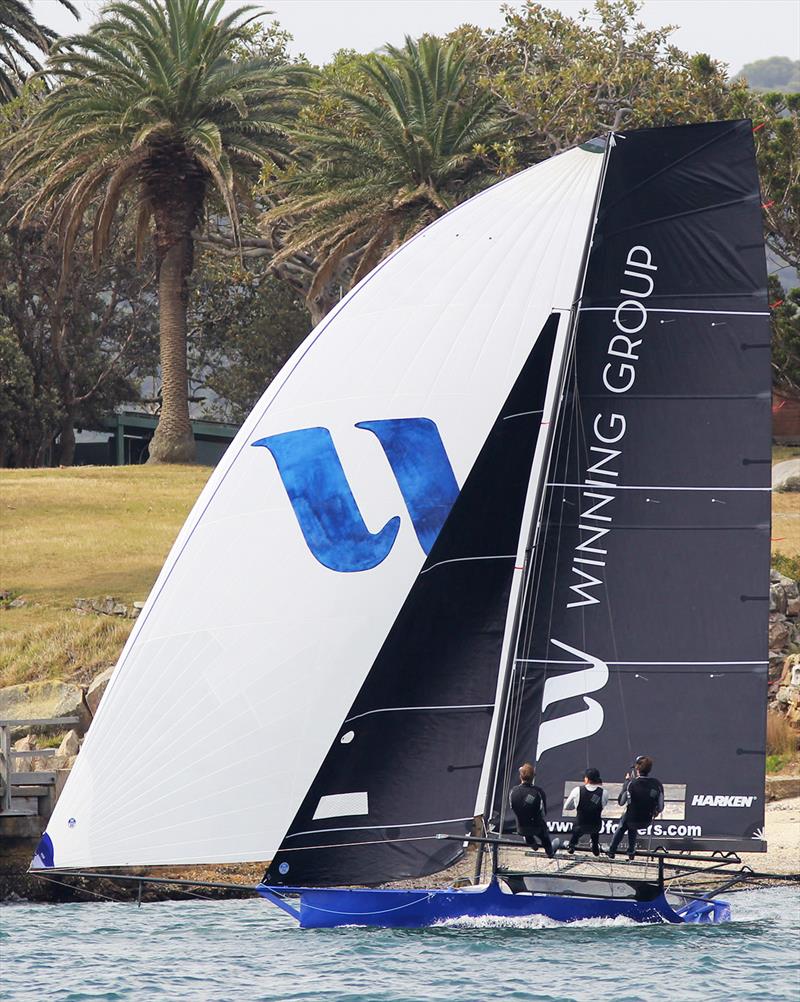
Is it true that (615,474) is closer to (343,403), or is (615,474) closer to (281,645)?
(343,403)

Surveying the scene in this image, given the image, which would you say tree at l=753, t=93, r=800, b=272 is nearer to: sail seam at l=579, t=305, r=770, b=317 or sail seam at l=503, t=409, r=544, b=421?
sail seam at l=579, t=305, r=770, b=317

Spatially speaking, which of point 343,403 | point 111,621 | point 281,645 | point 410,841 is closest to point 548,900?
point 410,841

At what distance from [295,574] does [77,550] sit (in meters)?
22.9

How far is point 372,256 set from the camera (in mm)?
39938

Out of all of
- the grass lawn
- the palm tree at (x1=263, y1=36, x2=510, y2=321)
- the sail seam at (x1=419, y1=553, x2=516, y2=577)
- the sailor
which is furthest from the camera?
the palm tree at (x1=263, y1=36, x2=510, y2=321)

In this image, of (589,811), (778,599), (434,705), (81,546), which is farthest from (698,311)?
(81,546)

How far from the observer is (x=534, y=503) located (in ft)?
52.0

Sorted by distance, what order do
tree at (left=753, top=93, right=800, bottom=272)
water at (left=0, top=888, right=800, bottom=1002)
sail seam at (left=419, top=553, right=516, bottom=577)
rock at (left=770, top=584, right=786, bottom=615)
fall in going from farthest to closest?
tree at (left=753, top=93, right=800, bottom=272)
rock at (left=770, top=584, right=786, bottom=615)
sail seam at (left=419, top=553, right=516, bottom=577)
water at (left=0, top=888, right=800, bottom=1002)

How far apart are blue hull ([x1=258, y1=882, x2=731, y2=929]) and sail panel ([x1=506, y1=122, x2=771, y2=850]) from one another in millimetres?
787

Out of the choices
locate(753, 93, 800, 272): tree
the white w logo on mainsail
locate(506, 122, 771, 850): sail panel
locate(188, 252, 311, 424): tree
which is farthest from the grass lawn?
locate(753, 93, 800, 272): tree

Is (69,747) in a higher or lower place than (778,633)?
lower

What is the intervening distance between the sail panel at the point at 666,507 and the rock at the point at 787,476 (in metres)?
27.4

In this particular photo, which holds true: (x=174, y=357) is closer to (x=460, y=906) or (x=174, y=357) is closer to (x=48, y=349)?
(x=48, y=349)

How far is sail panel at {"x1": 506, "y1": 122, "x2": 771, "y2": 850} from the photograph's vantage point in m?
15.6
